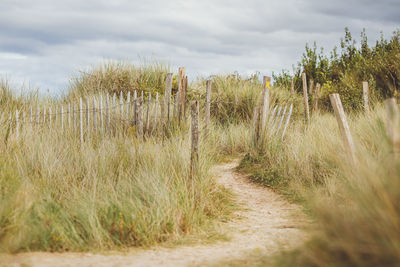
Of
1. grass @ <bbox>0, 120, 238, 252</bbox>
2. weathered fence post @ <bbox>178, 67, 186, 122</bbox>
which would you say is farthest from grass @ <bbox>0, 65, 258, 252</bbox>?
weathered fence post @ <bbox>178, 67, 186, 122</bbox>

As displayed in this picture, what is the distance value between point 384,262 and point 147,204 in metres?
2.67

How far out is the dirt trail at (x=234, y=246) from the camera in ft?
10.6

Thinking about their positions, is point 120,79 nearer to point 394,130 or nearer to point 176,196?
point 176,196

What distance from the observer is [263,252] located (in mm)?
3703

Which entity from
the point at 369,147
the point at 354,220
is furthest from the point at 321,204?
the point at 369,147

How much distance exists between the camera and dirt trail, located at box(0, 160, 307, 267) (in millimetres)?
3232

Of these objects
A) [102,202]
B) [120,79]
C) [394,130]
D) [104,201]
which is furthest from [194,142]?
[120,79]

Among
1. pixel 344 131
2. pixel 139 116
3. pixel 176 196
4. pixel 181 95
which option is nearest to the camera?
pixel 176 196

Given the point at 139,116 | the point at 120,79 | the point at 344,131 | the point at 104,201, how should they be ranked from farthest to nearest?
the point at 120,79 → the point at 139,116 → the point at 344,131 → the point at 104,201

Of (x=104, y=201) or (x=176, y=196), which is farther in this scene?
(x=176, y=196)

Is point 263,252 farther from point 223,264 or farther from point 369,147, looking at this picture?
point 369,147

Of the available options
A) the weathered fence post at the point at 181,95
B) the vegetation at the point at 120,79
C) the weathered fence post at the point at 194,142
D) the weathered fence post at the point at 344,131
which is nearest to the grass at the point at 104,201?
the weathered fence post at the point at 194,142

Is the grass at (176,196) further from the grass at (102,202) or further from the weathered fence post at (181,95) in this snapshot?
the weathered fence post at (181,95)

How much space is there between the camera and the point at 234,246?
13.0ft
